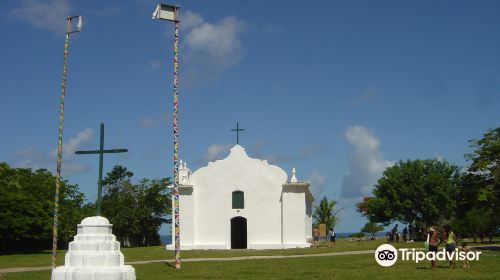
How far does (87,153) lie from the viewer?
62.8 feet

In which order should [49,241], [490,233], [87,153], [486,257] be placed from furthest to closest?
[490,233], [49,241], [486,257], [87,153]

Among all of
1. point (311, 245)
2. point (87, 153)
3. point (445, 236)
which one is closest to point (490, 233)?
point (311, 245)

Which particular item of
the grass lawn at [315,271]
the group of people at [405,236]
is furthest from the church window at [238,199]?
the grass lawn at [315,271]

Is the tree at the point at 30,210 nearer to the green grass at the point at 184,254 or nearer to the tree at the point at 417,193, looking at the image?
the green grass at the point at 184,254

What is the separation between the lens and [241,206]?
138 ft

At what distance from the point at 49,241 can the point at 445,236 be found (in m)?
34.3

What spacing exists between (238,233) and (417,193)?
20.3 m

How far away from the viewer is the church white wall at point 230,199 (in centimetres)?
4181

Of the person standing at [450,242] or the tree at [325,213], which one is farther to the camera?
the tree at [325,213]

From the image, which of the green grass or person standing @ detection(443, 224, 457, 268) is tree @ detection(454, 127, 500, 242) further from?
person standing @ detection(443, 224, 457, 268)

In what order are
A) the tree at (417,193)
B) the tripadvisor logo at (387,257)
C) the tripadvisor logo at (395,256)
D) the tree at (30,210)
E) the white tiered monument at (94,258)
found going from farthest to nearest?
the tree at (417,193)
the tree at (30,210)
the tripadvisor logo at (387,257)
the tripadvisor logo at (395,256)
the white tiered monument at (94,258)

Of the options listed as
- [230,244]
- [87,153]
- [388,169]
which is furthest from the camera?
[388,169]

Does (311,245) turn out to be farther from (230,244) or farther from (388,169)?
(388,169)

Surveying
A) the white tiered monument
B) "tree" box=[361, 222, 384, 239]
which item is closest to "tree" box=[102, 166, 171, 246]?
"tree" box=[361, 222, 384, 239]
